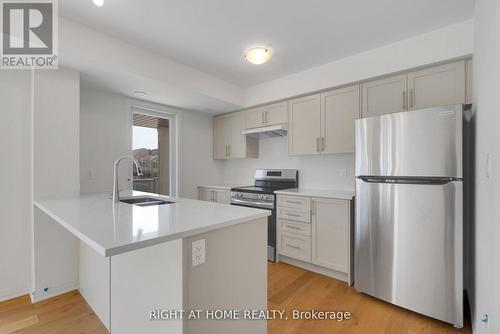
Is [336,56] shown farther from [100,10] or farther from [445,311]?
[445,311]

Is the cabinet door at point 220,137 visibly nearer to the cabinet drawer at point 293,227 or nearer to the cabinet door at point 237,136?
the cabinet door at point 237,136

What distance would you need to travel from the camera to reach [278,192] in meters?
3.08

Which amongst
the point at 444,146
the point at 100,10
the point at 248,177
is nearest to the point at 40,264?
the point at 100,10

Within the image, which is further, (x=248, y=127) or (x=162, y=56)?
(x=248, y=127)

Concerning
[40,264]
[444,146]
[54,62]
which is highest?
[54,62]

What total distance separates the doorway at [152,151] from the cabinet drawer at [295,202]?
202cm

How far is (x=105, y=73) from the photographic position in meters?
2.44

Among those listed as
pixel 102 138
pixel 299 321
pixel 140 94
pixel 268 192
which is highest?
pixel 140 94

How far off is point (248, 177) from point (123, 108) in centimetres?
224

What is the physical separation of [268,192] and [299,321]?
1.60m

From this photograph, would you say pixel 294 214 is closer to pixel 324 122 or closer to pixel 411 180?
pixel 324 122

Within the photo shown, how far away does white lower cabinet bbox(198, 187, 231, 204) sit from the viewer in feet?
12.4

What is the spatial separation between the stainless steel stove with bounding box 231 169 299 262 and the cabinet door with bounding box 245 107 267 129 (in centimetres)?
78
